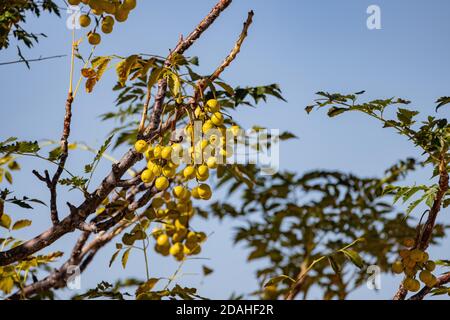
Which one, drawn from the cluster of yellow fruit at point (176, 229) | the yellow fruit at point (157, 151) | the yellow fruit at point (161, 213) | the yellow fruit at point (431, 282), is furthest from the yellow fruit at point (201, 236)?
the yellow fruit at point (431, 282)

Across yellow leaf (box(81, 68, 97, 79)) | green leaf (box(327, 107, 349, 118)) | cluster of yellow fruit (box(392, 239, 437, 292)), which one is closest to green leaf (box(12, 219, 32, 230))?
yellow leaf (box(81, 68, 97, 79))

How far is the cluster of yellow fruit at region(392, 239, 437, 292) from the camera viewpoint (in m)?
1.41

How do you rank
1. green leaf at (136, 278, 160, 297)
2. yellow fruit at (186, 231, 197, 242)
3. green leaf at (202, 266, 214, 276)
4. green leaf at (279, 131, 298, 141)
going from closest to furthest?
green leaf at (136, 278, 160, 297) → yellow fruit at (186, 231, 197, 242) → green leaf at (202, 266, 214, 276) → green leaf at (279, 131, 298, 141)

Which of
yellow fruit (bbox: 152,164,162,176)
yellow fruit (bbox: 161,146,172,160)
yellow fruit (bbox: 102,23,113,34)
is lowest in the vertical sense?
yellow fruit (bbox: 152,164,162,176)

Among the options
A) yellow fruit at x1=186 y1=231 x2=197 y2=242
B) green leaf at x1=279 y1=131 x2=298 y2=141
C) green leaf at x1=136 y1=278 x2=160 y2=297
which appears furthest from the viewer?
green leaf at x1=279 y1=131 x2=298 y2=141

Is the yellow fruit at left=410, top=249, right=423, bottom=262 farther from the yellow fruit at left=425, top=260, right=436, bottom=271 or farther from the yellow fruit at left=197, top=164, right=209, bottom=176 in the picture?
the yellow fruit at left=197, top=164, right=209, bottom=176

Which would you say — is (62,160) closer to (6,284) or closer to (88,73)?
(88,73)

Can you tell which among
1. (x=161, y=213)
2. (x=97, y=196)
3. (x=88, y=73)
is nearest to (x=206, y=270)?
(x=161, y=213)

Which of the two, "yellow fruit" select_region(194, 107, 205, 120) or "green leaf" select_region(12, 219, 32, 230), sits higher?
"yellow fruit" select_region(194, 107, 205, 120)

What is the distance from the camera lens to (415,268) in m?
1.43

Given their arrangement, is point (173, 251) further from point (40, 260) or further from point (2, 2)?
point (2, 2)

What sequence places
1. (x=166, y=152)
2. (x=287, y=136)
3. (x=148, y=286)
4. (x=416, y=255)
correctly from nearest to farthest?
(x=166, y=152)
(x=416, y=255)
(x=148, y=286)
(x=287, y=136)

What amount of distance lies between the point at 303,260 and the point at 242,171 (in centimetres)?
95

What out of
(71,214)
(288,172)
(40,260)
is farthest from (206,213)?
(71,214)
